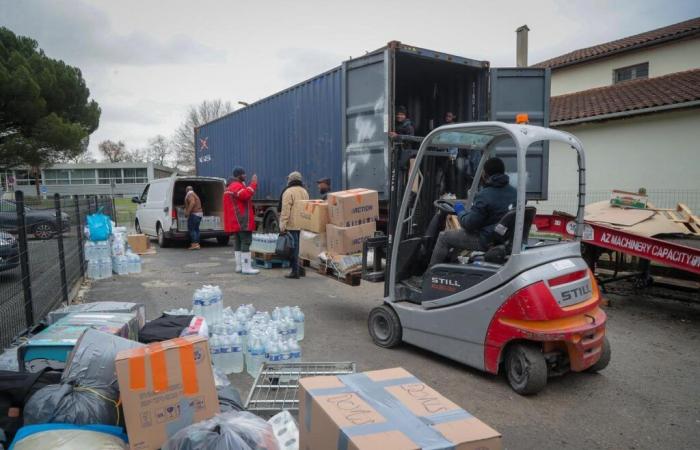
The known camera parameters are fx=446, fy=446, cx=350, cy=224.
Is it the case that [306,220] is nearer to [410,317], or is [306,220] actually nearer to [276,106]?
[410,317]

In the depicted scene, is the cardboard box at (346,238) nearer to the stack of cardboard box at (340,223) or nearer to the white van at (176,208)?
the stack of cardboard box at (340,223)

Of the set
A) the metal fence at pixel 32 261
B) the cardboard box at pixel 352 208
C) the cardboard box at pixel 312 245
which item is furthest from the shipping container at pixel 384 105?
the metal fence at pixel 32 261

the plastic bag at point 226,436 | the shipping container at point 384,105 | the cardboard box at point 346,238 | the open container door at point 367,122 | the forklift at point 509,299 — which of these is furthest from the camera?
the shipping container at point 384,105

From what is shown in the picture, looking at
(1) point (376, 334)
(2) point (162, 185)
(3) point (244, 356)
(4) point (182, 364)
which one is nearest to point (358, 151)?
(1) point (376, 334)

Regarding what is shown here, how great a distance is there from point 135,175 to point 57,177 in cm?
906

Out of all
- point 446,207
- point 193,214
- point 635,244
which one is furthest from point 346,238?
point 193,214

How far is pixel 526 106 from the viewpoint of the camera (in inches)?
292

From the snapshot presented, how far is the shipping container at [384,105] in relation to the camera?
6816 mm

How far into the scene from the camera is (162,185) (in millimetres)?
11781

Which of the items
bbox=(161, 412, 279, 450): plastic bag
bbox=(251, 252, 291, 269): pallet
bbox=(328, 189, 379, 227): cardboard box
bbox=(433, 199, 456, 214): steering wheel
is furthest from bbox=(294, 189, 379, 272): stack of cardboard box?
bbox=(161, 412, 279, 450): plastic bag

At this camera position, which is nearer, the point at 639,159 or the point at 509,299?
the point at 509,299

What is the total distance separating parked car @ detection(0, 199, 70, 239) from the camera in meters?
4.24

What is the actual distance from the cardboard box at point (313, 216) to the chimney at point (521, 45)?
1485 centimetres

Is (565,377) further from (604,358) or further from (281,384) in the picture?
(281,384)
